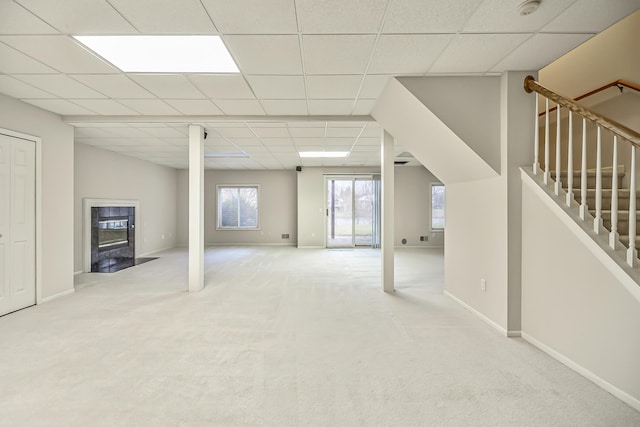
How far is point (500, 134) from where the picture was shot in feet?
10.0

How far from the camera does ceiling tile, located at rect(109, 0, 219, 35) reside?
6.47 feet

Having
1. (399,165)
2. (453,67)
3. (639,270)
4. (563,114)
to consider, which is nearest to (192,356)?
(639,270)

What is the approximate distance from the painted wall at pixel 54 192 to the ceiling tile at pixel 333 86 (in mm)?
3623

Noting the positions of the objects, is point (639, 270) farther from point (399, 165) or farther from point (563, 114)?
point (399, 165)

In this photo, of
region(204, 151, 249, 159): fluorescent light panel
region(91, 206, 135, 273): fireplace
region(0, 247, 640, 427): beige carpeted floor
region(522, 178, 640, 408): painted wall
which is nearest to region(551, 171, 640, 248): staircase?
region(522, 178, 640, 408): painted wall

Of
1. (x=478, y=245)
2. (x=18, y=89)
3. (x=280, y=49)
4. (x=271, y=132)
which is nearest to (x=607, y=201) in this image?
(x=478, y=245)

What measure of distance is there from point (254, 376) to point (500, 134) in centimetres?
324

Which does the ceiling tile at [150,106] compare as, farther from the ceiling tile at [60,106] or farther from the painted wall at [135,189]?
the painted wall at [135,189]

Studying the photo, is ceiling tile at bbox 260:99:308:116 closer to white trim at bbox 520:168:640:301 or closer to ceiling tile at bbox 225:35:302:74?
ceiling tile at bbox 225:35:302:74

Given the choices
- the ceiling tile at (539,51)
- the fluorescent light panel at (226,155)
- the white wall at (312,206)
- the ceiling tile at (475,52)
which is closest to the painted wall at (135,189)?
the fluorescent light panel at (226,155)

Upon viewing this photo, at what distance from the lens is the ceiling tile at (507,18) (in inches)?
79.4

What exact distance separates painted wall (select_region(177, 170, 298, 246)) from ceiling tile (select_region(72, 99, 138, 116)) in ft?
18.4

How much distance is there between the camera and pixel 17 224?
12.0ft

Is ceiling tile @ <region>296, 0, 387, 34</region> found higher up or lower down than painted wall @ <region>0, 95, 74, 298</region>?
higher up
